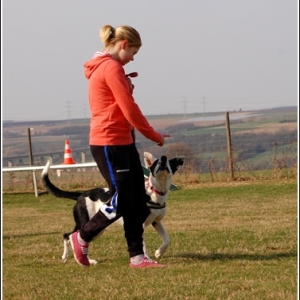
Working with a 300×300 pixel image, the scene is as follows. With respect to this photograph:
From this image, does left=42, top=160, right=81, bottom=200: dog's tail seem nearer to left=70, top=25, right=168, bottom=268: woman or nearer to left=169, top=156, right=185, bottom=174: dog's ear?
left=169, top=156, right=185, bottom=174: dog's ear

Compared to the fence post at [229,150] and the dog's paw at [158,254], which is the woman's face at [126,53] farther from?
the fence post at [229,150]

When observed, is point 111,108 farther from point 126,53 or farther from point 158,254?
point 158,254

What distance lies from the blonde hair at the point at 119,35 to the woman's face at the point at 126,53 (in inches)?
1.2

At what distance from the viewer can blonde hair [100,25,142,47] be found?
239 inches

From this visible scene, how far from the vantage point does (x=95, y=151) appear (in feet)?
19.8

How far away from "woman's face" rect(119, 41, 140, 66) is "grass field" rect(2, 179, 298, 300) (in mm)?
1690

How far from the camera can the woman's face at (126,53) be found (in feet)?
19.9

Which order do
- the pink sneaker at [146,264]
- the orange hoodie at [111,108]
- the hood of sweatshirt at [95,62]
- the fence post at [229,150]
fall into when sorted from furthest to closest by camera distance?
the fence post at [229,150], the pink sneaker at [146,264], the hood of sweatshirt at [95,62], the orange hoodie at [111,108]

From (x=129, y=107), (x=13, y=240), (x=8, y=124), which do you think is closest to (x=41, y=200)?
(x=13, y=240)

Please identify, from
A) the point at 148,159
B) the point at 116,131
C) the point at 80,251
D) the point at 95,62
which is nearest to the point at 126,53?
the point at 95,62

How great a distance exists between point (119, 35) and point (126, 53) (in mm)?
153

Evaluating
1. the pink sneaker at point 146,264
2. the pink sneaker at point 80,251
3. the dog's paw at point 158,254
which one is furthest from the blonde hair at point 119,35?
the dog's paw at point 158,254

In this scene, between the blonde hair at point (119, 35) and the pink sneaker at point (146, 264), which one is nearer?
the blonde hair at point (119, 35)

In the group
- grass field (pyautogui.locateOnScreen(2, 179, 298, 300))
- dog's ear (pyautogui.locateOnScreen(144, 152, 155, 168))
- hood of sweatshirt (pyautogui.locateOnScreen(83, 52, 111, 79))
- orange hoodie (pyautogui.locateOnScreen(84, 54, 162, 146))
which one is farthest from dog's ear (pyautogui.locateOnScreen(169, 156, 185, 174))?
hood of sweatshirt (pyautogui.locateOnScreen(83, 52, 111, 79))
